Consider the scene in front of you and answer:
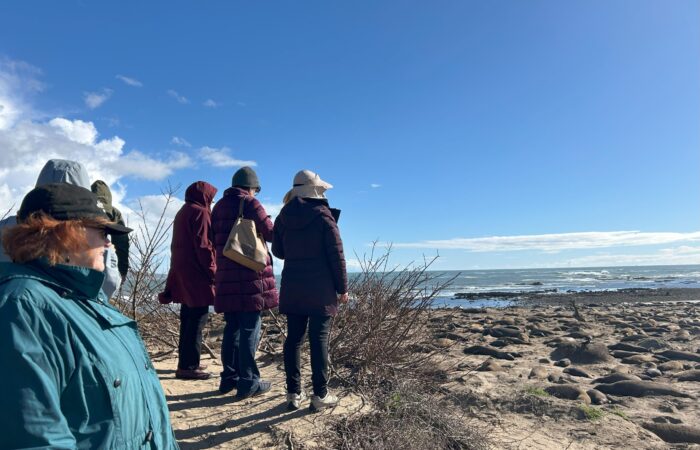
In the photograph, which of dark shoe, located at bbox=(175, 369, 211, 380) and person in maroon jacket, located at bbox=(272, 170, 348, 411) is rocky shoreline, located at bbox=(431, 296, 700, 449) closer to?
person in maroon jacket, located at bbox=(272, 170, 348, 411)

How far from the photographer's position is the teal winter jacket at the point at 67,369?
1.16 m

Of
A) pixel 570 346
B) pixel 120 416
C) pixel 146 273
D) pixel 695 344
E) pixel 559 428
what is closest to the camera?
pixel 120 416

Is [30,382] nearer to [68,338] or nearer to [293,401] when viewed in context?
[68,338]

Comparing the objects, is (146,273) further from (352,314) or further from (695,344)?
(695,344)

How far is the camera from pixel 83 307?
144 cm

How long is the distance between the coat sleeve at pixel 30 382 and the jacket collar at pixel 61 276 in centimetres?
13

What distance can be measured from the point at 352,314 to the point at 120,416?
3.85m

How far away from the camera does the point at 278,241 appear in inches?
157

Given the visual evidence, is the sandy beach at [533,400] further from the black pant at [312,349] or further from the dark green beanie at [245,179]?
the dark green beanie at [245,179]

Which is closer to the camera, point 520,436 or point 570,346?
point 520,436

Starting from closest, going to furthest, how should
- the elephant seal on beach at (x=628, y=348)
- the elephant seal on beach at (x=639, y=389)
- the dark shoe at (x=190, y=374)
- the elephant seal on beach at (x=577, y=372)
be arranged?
the dark shoe at (x=190, y=374), the elephant seal on beach at (x=639, y=389), the elephant seal on beach at (x=577, y=372), the elephant seal on beach at (x=628, y=348)

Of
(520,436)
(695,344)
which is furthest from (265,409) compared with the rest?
(695,344)

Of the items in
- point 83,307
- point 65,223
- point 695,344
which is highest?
point 65,223

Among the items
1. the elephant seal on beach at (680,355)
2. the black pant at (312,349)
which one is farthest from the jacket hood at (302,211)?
the elephant seal on beach at (680,355)
